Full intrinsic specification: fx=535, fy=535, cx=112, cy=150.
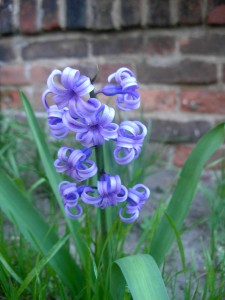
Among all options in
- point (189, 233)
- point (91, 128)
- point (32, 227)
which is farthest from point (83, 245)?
point (189, 233)

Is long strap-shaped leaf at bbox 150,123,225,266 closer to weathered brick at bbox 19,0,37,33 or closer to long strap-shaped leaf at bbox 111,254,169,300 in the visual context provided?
long strap-shaped leaf at bbox 111,254,169,300

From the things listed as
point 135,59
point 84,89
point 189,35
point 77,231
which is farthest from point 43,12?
point 84,89

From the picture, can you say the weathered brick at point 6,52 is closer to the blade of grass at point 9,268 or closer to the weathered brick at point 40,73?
the weathered brick at point 40,73

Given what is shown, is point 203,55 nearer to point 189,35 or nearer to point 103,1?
point 189,35

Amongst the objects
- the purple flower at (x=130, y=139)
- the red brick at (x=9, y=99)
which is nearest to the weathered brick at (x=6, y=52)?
the red brick at (x=9, y=99)

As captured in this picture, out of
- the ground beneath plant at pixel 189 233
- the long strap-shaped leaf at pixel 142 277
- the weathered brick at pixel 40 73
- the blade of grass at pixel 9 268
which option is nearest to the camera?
the long strap-shaped leaf at pixel 142 277

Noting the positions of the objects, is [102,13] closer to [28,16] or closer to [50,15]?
[50,15]
